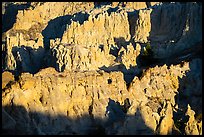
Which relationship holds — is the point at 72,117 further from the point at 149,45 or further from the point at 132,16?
the point at 132,16

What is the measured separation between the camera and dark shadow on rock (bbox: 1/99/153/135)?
2727cm

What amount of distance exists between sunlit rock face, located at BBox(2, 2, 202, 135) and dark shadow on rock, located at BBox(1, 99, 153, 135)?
0.16 ft

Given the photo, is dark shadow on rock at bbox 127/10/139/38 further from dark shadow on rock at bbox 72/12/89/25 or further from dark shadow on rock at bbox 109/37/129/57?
dark shadow on rock at bbox 72/12/89/25

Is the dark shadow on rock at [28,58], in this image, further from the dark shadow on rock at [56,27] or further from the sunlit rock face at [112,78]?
the dark shadow on rock at [56,27]

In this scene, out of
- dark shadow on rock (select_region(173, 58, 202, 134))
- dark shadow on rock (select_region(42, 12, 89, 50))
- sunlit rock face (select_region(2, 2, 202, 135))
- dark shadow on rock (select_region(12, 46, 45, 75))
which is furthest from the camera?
dark shadow on rock (select_region(42, 12, 89, 50))

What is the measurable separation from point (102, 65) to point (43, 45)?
1116 centimetres

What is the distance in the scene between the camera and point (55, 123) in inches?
1132

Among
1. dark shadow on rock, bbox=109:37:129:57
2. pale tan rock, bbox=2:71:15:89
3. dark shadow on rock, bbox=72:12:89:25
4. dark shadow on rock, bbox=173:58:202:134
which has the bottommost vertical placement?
dark shadow on rock, bbox=173:58:202:134

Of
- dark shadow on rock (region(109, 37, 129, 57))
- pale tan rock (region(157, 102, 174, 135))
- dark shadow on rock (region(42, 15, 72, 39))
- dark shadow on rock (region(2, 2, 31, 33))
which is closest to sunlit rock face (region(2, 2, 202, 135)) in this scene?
pale tan rock (region(157, 102, 174, 135))

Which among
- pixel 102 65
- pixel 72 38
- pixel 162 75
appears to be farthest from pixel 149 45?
pixel 162 75

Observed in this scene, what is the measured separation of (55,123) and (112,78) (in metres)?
4.88

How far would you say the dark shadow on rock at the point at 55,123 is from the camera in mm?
27266

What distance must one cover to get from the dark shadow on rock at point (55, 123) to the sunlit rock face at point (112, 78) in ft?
0.16

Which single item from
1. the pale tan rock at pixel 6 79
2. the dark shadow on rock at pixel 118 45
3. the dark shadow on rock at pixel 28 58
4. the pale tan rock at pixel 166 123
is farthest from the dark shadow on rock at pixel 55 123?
the dark shadow on rock at pixel 118 45
